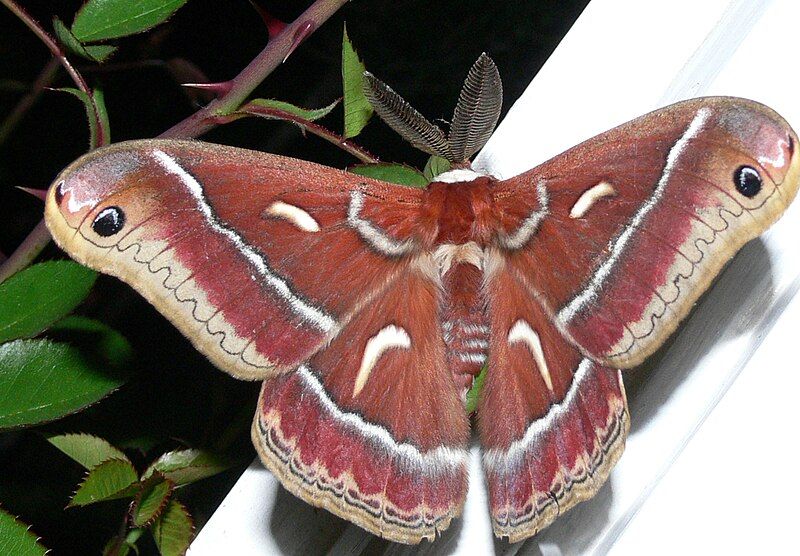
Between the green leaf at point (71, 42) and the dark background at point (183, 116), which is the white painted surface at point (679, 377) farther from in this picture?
the green leaf at point (71, 42)

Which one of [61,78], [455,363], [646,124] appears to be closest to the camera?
[646,124]

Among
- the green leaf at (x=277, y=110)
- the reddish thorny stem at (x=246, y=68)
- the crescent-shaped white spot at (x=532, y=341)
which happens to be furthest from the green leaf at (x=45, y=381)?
the crescent-shaped white spot at (x=532, y=341)

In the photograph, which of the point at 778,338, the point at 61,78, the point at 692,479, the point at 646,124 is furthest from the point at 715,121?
the point at 61,78

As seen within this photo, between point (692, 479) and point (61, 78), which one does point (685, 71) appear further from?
point (61, 78)

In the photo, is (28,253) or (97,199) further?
(28,253)

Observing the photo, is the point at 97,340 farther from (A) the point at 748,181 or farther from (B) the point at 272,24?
(A) the point at 748,181

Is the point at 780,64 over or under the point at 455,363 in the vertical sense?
over

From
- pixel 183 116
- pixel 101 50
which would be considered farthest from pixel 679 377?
pixel 183 116
